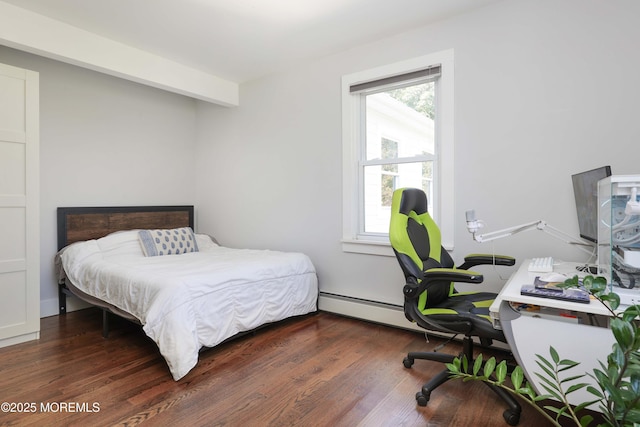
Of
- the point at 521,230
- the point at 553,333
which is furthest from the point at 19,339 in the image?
the point at 521,230

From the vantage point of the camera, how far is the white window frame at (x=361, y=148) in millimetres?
2826

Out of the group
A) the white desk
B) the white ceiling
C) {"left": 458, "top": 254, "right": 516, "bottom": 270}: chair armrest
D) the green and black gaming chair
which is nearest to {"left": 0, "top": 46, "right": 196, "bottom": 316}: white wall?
the white ceiling

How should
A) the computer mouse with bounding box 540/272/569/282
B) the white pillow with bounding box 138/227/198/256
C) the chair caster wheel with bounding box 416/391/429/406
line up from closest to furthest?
1. the computer mouse with bounding box 540/272/569/282
2. the chair caster wheel with bounding box 416/391/429/406
3. the white pillow with bounding box 138/227/198/256

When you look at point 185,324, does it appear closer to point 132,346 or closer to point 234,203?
point 132,346

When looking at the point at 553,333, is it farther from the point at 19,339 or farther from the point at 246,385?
the point at 19,339

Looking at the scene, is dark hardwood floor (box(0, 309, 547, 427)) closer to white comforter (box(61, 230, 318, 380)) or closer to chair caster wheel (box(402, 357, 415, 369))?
chair caster wheel (box(402, 357, 415, 369))

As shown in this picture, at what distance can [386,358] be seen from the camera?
2537mm

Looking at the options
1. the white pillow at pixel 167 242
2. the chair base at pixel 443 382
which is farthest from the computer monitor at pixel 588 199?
the white pillow at pixel 167 242

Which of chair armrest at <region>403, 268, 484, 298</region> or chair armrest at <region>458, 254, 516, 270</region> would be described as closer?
chair armrest at <region>403, 268, 484, 298</region>

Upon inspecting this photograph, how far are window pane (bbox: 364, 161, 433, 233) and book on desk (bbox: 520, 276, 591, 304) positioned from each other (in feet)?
5.56

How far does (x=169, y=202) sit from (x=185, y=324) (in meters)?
2.58

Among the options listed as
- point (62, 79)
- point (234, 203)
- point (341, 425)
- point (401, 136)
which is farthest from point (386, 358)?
point (62, 79)

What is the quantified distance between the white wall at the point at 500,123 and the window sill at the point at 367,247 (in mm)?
67

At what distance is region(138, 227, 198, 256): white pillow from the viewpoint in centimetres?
366
